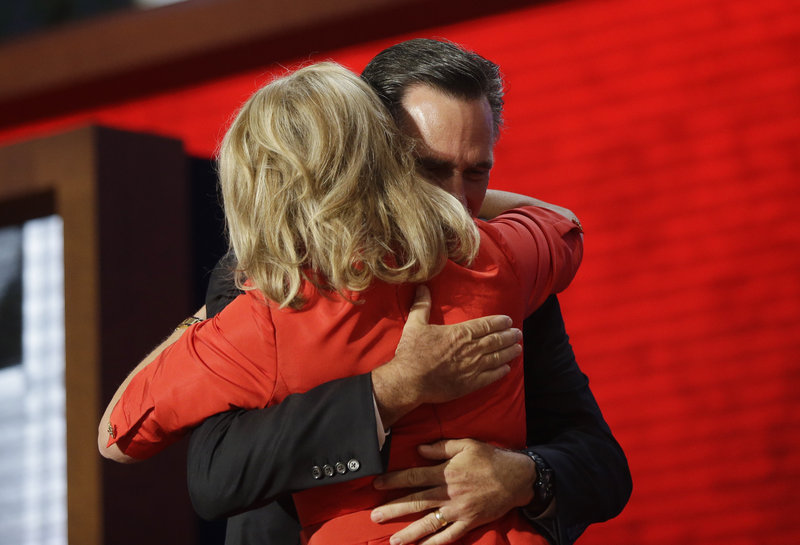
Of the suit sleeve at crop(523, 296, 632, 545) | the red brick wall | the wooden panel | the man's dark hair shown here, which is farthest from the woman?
the red brick wall

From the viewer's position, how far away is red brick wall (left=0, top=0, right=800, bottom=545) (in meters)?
3.49

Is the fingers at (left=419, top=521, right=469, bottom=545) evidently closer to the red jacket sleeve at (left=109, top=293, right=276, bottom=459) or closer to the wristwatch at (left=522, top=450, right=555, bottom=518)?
the wristwatch at (left=522, top=450, right=555, bottom=518)

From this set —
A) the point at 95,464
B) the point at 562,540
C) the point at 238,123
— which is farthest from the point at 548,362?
the point at 95,464

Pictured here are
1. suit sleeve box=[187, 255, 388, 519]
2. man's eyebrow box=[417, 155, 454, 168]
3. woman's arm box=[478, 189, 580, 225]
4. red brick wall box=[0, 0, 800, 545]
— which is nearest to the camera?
suit sleeve box=[187, 255, 388, 519]

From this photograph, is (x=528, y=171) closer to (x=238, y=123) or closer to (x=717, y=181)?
(x=717, y=181)

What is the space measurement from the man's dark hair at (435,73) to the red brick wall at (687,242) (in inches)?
73.1

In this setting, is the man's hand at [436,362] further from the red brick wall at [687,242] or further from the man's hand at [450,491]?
the red brick wall at [687,242]

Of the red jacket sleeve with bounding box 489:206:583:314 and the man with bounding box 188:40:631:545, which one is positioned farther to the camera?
the red jacket sleeve with bounding box 489:206:583:314

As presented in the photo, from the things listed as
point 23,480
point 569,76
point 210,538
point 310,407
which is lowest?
point 210,538

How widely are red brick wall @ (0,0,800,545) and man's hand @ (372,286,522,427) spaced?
7.95 ft

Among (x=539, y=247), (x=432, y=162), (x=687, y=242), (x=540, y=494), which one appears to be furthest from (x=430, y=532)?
(x=687, y=242)

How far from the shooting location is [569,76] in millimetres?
3799

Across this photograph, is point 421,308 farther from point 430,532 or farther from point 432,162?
point 432,162

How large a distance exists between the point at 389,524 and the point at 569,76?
9.38 ft
